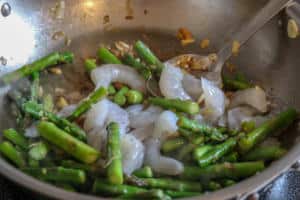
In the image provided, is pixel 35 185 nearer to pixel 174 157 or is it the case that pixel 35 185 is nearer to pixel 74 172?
pixel 74 172

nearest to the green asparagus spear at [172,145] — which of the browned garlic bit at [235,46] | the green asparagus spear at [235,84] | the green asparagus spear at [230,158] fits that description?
the green asparagus spear at [230,158]

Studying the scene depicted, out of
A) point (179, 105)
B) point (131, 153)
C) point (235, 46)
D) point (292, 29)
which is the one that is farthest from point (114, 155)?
point (292, 29)

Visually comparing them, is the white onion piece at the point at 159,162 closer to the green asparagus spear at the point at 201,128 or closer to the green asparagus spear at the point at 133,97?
the green asparagus spear at the point at 201,128

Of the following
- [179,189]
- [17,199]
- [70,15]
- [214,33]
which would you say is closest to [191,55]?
[214,33]

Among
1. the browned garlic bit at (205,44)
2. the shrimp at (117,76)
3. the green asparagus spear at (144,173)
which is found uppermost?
the browned garlic bit at (205,44)

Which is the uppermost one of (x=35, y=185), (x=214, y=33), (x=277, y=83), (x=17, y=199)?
(x=214, y=33)

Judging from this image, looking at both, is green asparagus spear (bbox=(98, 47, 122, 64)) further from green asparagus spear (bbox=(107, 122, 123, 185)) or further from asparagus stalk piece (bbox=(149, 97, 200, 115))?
green asparagus spear (bbox=(107, 122, 123, 185))
